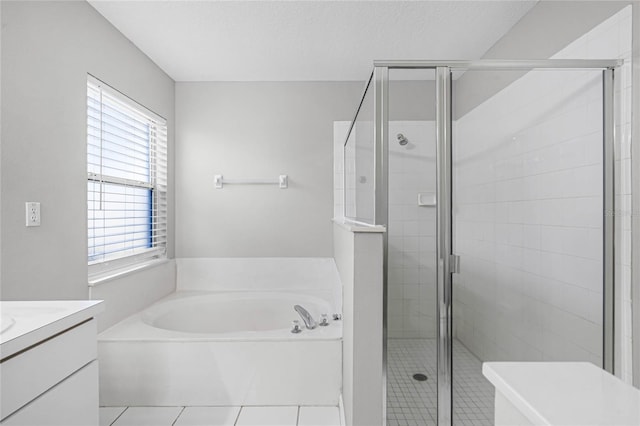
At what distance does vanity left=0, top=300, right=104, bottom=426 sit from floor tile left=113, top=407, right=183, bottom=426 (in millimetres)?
855

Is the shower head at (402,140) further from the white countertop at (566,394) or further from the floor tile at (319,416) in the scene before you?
the floor tile at (319,416)

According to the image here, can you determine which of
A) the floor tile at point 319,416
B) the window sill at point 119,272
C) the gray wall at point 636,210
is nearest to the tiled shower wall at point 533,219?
the gray wall at point 636,210

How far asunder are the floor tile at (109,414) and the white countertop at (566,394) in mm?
2097

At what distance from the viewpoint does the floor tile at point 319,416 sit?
1.79m

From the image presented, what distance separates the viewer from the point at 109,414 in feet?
6.09

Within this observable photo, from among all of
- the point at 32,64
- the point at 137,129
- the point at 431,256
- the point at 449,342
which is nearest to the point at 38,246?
the point at 32,64

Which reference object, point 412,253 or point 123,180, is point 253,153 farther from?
point 412,253

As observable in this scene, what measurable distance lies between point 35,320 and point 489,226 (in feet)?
5.39

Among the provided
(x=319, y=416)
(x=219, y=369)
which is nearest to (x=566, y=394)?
(x=319, y=416)

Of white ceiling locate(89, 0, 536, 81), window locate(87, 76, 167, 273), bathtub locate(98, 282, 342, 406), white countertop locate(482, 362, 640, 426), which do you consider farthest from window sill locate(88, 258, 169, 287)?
white countertop locate(482, 362, 640, 426)

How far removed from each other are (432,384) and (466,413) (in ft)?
0.58

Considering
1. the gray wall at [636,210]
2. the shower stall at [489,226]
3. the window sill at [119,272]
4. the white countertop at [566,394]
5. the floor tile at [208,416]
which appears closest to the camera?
the white countertop at [566,394]

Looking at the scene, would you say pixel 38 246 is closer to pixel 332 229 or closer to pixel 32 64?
pixel 32 64

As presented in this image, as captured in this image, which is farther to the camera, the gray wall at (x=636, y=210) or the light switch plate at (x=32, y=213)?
the light switch plate at (x=32, y=213)
